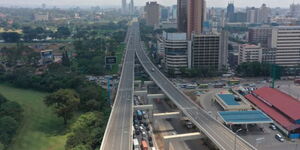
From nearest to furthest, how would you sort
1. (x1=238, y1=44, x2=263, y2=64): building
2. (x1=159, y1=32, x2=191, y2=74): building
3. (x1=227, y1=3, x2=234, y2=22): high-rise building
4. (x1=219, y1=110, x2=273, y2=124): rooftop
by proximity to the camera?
1. (x1=219, y1=110, x2=273, y2=124): rooftop
2. (x1=159, y1=32, x2=191, y2=74): building
3. (x1=238, y1=44, x2=263, y2=64): building
4. (x1=227, y1=3, x2=234, y2=22): high-rise building

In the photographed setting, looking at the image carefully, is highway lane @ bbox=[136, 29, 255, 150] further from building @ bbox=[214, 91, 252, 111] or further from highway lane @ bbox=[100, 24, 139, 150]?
highway lane @ bbox=[100, 24, 139, 150]

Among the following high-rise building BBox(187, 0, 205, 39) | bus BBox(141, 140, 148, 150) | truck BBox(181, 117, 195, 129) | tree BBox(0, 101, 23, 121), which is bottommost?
truck BBox(181, 117, 195, 129)

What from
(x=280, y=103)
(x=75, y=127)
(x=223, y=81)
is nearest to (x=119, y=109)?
(x=75, y=127)

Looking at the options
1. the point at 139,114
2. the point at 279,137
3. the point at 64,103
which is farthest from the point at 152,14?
the point at 279,137

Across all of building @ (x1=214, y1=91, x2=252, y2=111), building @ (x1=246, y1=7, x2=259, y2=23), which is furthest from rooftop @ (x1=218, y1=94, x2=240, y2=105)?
building @ (x1=246, y1=7, x2=259, y2=23)

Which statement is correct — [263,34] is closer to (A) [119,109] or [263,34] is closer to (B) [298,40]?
(B) [298,40]
